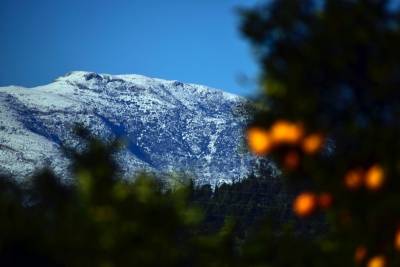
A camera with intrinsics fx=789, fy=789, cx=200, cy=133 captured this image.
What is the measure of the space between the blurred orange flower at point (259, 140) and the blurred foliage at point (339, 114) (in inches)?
0.8

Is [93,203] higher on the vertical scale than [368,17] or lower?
lower

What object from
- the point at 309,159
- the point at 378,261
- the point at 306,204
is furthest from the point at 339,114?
the point at 378,261

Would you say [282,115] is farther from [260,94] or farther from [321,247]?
[321,247]

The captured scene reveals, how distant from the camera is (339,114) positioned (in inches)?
444

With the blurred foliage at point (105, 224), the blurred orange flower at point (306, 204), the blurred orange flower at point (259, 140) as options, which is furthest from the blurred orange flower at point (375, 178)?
the blurred foliage at point (105, 224)

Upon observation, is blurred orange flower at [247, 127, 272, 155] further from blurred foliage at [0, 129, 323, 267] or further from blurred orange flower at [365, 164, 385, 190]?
blurred orange flower at [365, 164, 385, 190]

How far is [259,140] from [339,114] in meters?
1.22

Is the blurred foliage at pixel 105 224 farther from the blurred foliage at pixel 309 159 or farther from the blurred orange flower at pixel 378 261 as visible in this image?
the blurred orange flower at pixel 378 261

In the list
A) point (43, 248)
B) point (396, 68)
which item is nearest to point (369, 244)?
point (396, 68)

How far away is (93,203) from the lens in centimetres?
1080

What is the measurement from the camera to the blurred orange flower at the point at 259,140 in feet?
36.2

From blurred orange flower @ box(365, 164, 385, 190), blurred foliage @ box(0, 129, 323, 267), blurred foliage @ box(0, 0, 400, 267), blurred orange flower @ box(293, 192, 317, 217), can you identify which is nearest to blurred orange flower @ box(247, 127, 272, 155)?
blurred foliage @ box(0, 0, 400, 267)

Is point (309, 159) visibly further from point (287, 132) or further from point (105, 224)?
point (105, 224)

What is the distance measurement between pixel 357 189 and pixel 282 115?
4.78 feet
